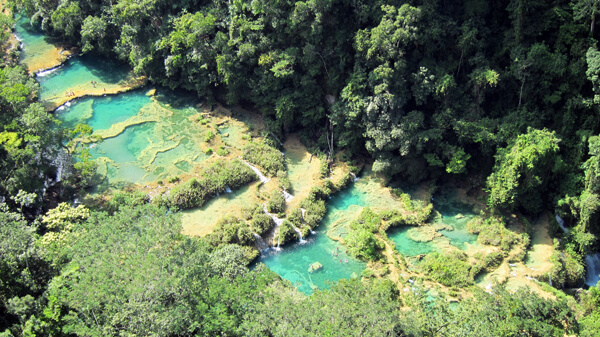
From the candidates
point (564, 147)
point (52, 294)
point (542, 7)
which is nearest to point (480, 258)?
point (564, 147)

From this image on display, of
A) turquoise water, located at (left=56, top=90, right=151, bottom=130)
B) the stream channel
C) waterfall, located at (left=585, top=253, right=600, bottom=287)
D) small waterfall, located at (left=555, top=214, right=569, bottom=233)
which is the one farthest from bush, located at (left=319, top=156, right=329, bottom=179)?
waterfall, located at (left=585, top=253, right=600, bottom=287)

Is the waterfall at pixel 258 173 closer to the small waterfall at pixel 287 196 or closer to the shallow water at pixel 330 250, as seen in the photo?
the small waterfall at pixel 287 196

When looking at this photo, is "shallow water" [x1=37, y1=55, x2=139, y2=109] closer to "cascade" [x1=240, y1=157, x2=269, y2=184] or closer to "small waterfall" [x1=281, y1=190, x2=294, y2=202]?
"cascade" [x1=240, y1=157, x2=269, y2=184]

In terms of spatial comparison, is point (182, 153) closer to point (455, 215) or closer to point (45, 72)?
point (45, 72)

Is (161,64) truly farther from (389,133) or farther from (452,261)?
(452,261)

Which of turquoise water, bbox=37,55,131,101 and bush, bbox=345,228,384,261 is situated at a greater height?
turquoise water, bbox=37,55,131,101

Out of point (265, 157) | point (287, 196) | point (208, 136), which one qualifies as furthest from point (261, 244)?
point (208, 136)
